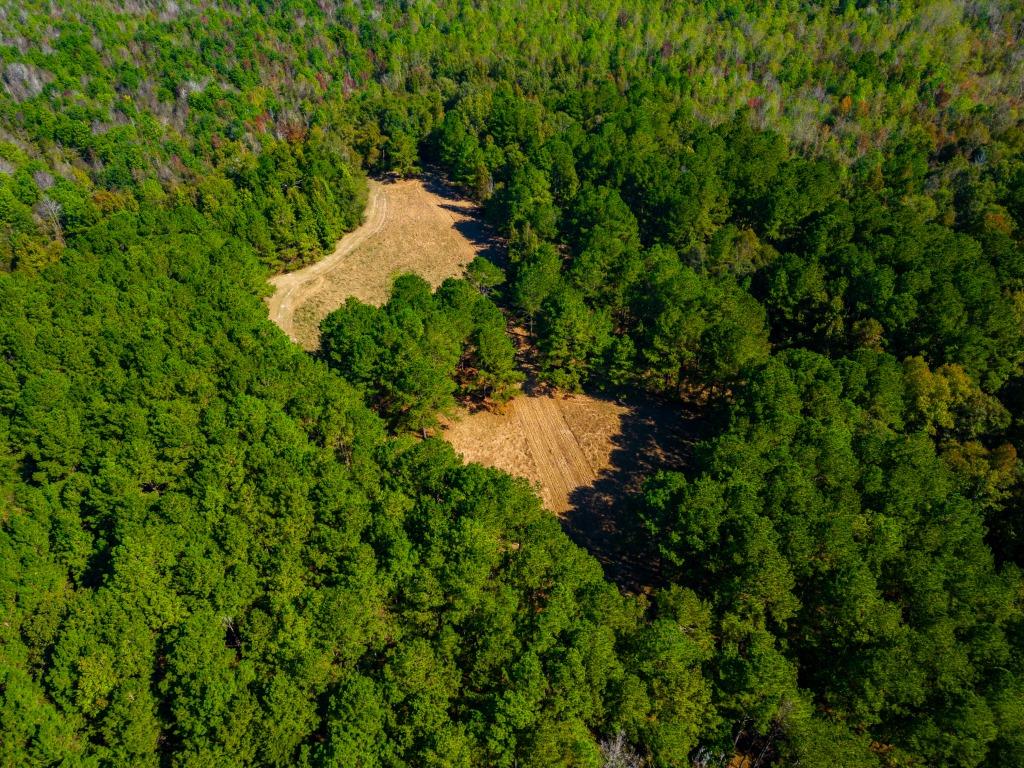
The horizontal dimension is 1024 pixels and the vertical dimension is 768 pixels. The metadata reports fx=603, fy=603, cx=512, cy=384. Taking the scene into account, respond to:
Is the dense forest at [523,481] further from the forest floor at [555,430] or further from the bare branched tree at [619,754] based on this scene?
the forest floor at [555,430]

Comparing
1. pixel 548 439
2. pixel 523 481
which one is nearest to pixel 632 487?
pixel 548 439

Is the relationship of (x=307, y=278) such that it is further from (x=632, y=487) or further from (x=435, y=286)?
(x=632, y=487)

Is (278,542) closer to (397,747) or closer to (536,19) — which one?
(397,747)

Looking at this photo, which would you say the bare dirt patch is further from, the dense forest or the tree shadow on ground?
the dense forest

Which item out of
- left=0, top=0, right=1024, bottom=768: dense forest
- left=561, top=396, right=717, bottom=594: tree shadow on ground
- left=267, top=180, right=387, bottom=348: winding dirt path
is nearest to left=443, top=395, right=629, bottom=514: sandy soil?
left=561, top=396, right=717, bottom=594: tree shadow on ground

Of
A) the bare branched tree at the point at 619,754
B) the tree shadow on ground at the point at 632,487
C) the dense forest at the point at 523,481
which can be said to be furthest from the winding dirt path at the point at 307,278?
the bare branched tree at the point at 619,754

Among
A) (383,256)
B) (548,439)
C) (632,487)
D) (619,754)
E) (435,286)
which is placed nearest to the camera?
(619,754)
